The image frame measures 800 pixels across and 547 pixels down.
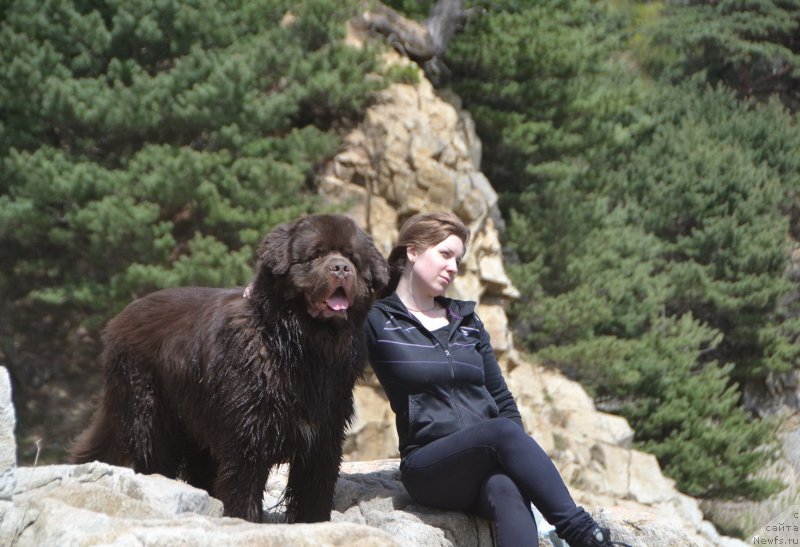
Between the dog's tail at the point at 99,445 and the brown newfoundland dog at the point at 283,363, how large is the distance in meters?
0.49

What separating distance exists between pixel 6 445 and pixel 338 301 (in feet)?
4.86

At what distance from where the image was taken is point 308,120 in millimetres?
14969

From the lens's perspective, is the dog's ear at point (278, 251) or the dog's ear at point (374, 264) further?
the dog's ear at point (374, 264)

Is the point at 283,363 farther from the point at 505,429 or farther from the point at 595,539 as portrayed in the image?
the point at 595,539

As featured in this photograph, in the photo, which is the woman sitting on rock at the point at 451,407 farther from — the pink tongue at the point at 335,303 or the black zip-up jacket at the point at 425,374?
the pink tongue at the point at 335,303

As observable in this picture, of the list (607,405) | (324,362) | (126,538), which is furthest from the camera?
(607,405)

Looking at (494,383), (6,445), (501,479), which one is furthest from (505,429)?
(6,445)

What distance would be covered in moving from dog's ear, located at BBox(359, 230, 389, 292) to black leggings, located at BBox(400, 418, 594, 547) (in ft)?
2.51

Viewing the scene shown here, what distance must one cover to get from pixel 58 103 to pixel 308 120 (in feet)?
13.3

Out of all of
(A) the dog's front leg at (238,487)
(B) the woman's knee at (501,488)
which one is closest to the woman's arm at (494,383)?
(B) the woman's knee at (501,488)

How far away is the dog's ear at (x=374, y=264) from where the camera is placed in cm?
443

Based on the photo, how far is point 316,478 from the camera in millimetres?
4484

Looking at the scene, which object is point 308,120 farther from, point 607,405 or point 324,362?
point 324,362

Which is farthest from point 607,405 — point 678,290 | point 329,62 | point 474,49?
point 329,62
